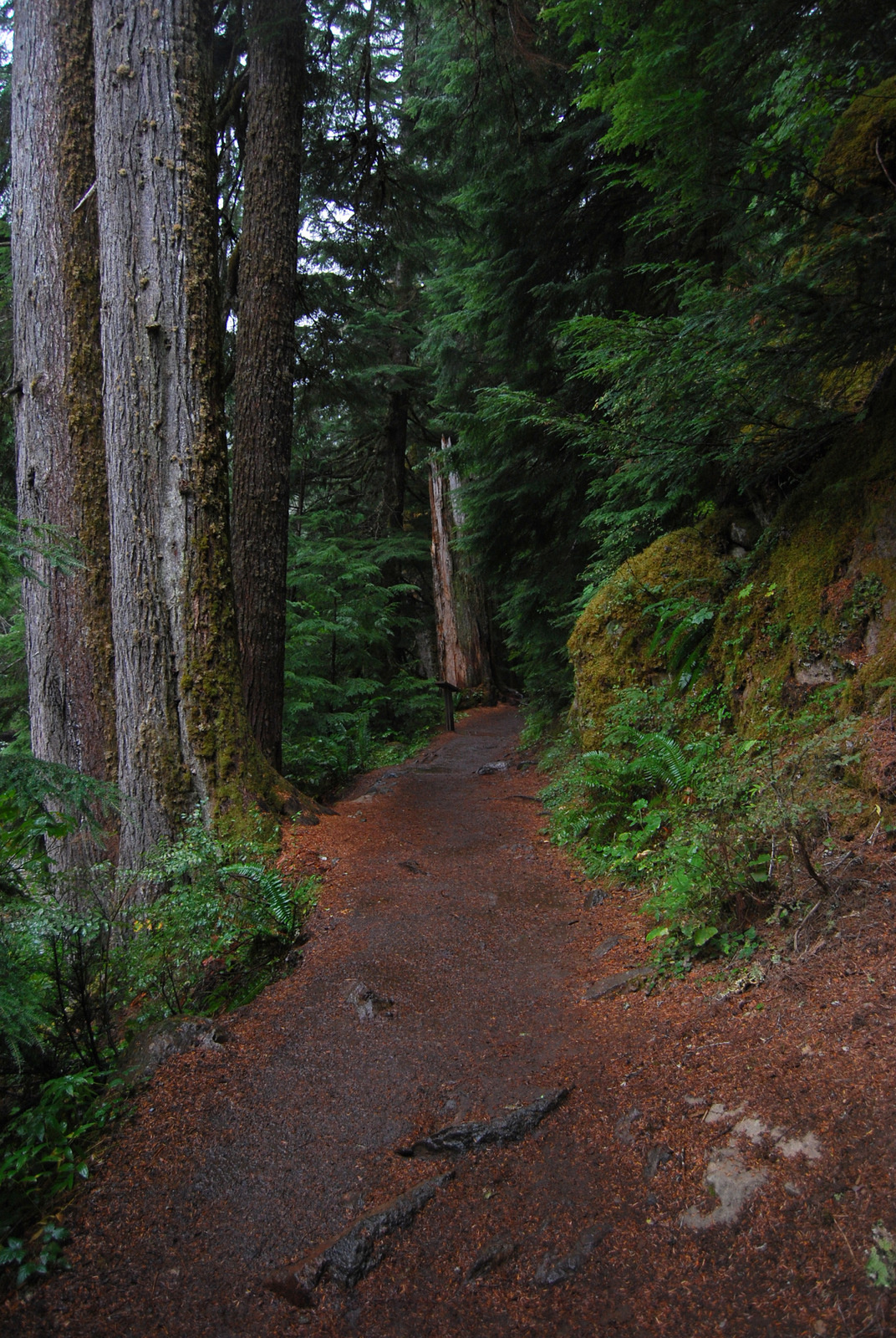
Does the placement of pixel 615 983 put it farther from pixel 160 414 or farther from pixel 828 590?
pixel 160 414

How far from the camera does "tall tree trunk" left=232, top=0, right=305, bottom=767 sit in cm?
697

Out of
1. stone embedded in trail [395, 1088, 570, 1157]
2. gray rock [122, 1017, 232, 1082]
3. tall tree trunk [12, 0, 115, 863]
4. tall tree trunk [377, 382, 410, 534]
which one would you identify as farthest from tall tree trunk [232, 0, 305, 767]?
tall tree trunk [377, 382, 410, 534]

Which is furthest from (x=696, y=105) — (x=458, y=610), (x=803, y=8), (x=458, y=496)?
(x=458, y=610)

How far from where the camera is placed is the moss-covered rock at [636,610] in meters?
6.16

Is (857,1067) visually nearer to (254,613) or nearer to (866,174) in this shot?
(866,174)

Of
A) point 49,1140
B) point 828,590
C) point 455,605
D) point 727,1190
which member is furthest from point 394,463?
point 727,1190

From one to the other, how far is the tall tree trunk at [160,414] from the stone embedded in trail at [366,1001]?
2.15m

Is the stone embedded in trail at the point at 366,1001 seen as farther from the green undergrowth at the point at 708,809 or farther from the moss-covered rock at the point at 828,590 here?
the moss-covered rock at the point at 828,590

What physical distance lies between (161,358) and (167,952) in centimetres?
425

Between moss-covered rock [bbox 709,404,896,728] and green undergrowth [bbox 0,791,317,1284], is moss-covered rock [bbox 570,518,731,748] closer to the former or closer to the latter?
moss-covered rock [bbox 709,404,896,728]

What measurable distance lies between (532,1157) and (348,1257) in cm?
68

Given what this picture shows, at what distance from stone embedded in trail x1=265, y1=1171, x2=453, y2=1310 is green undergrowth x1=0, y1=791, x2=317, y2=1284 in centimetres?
74

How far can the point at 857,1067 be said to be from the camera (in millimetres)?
2221

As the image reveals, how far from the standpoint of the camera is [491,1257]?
214 centimetres
